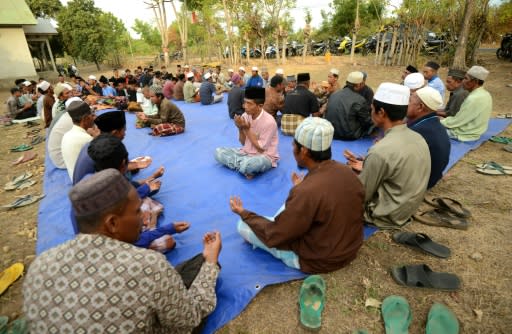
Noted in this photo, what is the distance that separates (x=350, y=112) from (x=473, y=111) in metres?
2.02

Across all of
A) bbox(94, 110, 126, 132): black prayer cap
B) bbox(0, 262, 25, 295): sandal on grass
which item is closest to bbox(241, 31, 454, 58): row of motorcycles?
bbox(94, 110, 126, 132): black prayer cap

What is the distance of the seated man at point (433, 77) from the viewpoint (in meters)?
5.91

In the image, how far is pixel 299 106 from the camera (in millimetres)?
5695

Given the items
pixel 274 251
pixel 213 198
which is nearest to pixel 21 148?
pixel 213 198

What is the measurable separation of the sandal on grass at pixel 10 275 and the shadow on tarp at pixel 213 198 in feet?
0.83

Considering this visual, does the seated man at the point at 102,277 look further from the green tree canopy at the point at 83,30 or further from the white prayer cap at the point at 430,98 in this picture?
the green tree canopy at the point at 83,30

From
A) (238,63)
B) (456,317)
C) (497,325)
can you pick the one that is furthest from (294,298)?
(238,63)

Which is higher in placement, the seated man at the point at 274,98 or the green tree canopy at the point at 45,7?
the green tree canopy at the point at 45,7

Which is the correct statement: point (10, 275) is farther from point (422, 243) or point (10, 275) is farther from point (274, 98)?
point (274, 98)

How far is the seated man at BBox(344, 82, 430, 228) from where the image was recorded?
2598 millimetres

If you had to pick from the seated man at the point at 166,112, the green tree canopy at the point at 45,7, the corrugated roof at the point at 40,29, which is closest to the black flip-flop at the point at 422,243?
the seated man at the point at 166,112

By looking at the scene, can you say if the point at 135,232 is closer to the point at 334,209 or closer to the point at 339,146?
the point at 334,209

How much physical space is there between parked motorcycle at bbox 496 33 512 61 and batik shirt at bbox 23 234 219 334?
17343 mm

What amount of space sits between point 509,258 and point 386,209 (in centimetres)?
113
